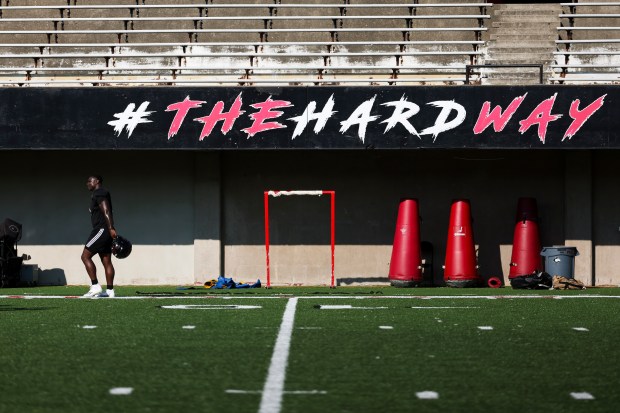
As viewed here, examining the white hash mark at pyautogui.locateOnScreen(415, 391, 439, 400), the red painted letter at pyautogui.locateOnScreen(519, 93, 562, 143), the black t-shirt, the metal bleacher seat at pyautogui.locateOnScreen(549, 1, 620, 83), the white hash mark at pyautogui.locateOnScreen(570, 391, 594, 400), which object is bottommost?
the white hash mark at pyautogui.locateOnScreen(570, 391, 594, 400)

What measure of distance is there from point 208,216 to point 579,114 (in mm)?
6931

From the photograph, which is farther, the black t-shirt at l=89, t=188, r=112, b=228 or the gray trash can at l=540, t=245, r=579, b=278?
the gray trash can at l=540, t=245, r=579, b=278

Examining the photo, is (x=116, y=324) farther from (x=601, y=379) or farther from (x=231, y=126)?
(x=231, y=126)

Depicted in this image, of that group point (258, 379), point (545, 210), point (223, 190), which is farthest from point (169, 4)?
point (258, 379)

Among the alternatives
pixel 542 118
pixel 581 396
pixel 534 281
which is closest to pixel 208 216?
pixel 534 281

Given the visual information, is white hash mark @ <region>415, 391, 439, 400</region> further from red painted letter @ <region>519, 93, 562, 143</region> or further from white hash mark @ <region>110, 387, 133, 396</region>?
red painted letter @ <region>519, 93, 562, 143</region>

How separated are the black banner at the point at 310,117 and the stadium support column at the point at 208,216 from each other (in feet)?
3.74

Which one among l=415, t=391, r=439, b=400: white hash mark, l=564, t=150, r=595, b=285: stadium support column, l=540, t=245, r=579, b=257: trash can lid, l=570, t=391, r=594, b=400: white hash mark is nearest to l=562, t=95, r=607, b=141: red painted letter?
l=564, t=150, r=595, b=285: stadium support column

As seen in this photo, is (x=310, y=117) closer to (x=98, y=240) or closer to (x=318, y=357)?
(x=98, y=240)

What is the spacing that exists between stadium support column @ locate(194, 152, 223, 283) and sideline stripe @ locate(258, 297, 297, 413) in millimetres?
9293

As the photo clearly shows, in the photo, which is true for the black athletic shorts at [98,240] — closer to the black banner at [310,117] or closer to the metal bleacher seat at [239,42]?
the black banner at [310,117]

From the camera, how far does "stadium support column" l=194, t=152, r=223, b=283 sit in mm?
20469

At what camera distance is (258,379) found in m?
7.24

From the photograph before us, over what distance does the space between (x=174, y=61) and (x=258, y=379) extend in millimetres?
16394
